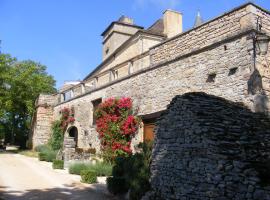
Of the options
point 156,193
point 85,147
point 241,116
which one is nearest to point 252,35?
point 241,116

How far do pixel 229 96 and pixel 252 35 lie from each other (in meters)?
1.88

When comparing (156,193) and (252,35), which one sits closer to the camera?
(156,193)

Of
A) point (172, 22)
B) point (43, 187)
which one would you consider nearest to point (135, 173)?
point (43, 187)

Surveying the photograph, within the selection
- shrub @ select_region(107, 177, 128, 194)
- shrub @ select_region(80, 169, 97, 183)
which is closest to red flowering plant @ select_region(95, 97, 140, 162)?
shrub @ select_region(80, 169, 97, 183)

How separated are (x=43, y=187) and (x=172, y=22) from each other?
14536mm

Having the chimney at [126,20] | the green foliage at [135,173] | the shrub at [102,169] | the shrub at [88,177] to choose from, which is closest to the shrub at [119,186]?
the green foliage at [135,173]

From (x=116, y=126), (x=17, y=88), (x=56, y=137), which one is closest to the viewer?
(x=116, y=126)

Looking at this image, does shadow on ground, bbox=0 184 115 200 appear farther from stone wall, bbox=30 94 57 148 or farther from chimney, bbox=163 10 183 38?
stone wall, bbox=30 94 57 148

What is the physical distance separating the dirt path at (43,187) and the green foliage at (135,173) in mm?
610

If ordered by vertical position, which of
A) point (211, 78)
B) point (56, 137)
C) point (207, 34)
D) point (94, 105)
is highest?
point (207, 34)

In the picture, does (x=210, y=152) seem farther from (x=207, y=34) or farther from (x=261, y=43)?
(x=207, y=34)

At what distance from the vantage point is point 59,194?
8922 millimetres

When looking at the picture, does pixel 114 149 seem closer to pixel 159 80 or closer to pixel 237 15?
pixel 159 80

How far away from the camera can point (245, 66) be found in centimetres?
936
